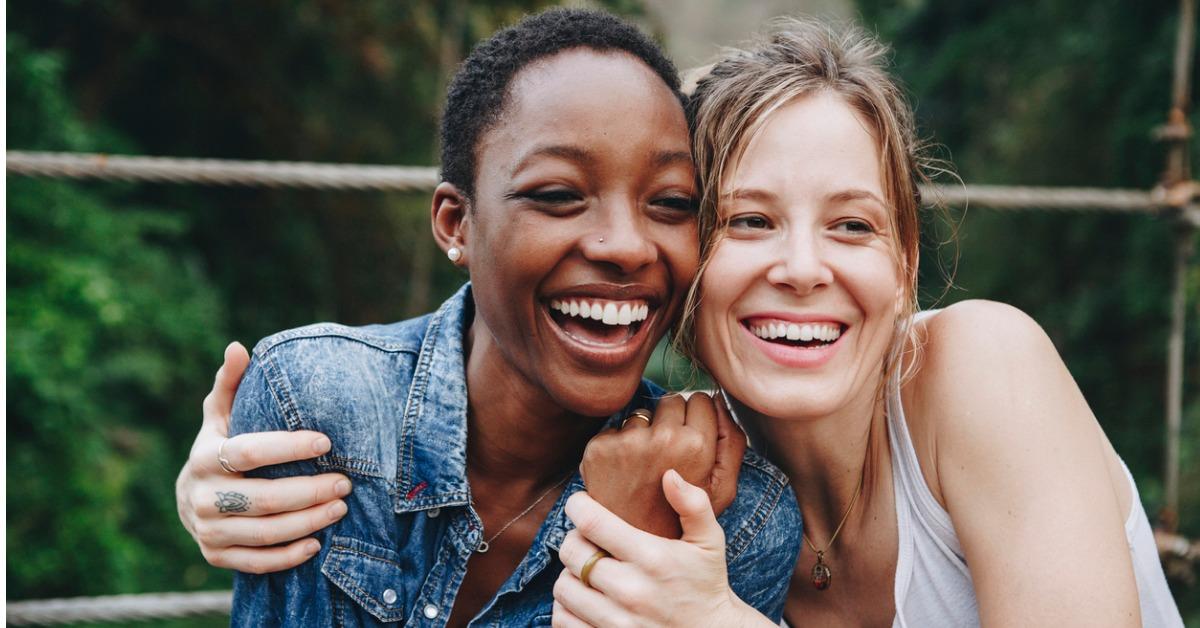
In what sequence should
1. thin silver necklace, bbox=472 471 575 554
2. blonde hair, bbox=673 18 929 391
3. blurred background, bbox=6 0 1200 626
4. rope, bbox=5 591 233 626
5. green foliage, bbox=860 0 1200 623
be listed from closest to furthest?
blonde hair, bbox=673 18 929 391, thin silver necklace, bbox=472 471 575 554, rope, bbox=5 591 233 626, blurred background, bbox=6 0 1200 626, green foliage, bbox=860 0 1200 623

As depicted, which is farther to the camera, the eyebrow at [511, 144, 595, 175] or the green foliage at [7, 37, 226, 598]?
the green foliage at [7, 37, 226, 598]

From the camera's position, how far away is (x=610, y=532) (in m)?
1.56

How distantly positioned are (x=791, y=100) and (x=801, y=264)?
12.6 inches

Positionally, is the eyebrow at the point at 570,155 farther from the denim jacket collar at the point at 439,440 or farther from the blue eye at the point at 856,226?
the denim jacket collar at the point at 439,440

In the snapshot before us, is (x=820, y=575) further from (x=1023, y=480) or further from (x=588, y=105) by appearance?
(x=588, y=105)

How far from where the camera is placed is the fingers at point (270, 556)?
166cm

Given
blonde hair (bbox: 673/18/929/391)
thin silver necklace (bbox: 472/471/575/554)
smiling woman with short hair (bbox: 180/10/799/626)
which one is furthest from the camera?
thin silver necklace (bbox: 472/471/575/554)

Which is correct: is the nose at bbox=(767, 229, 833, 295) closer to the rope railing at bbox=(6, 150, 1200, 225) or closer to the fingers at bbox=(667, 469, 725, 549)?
the fingers at bbox=(667, 469, 725, 549)

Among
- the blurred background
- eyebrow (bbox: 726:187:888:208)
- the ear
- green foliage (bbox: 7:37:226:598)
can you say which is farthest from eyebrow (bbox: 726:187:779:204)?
green foliage (bbox: 7:37:226:598)

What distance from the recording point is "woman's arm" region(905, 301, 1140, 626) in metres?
1.58

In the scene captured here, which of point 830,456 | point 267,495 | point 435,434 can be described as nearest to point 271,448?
point 267,495

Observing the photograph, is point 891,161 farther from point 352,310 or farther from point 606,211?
point 352,310

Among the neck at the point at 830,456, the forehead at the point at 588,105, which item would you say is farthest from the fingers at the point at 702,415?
the forehead at the point at 588,105

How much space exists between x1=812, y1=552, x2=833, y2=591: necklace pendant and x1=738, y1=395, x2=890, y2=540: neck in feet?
0.12
